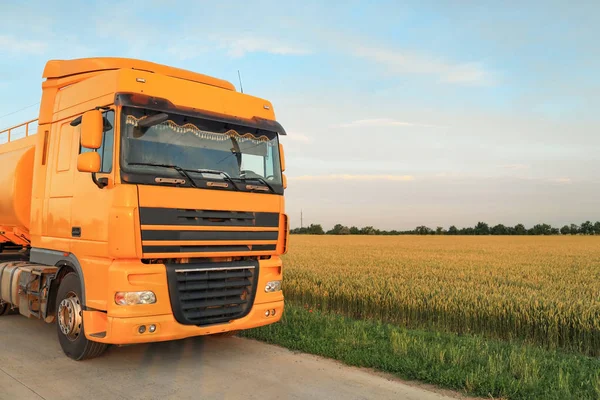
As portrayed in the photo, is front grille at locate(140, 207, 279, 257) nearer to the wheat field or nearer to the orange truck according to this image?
the orange truck

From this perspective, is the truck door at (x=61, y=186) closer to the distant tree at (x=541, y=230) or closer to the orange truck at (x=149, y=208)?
the orange truck at (x=149, y=208)

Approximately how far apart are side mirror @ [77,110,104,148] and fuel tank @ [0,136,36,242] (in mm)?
2824

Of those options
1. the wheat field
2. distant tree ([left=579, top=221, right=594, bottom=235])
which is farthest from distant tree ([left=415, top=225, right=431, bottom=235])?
the wheat field

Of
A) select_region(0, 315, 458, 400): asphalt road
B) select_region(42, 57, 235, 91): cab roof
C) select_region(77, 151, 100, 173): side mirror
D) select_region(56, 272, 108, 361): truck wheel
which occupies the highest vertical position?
select_region(42, 57, 235, 91): cab roof

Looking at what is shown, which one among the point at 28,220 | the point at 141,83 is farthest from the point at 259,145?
the point at 28,220

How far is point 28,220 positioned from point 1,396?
3699mm

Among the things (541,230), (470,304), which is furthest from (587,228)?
(470,304)

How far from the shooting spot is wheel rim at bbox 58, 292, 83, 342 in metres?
6.43

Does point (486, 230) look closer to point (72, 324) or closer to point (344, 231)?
point (344, 231)

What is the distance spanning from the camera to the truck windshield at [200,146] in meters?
5.86

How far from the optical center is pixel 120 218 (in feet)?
18.4

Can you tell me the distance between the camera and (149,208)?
18.7ft

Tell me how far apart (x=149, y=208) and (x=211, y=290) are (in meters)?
1.33

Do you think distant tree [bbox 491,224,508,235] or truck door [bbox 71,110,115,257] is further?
distant tree [bbox 491,224,508,235]
